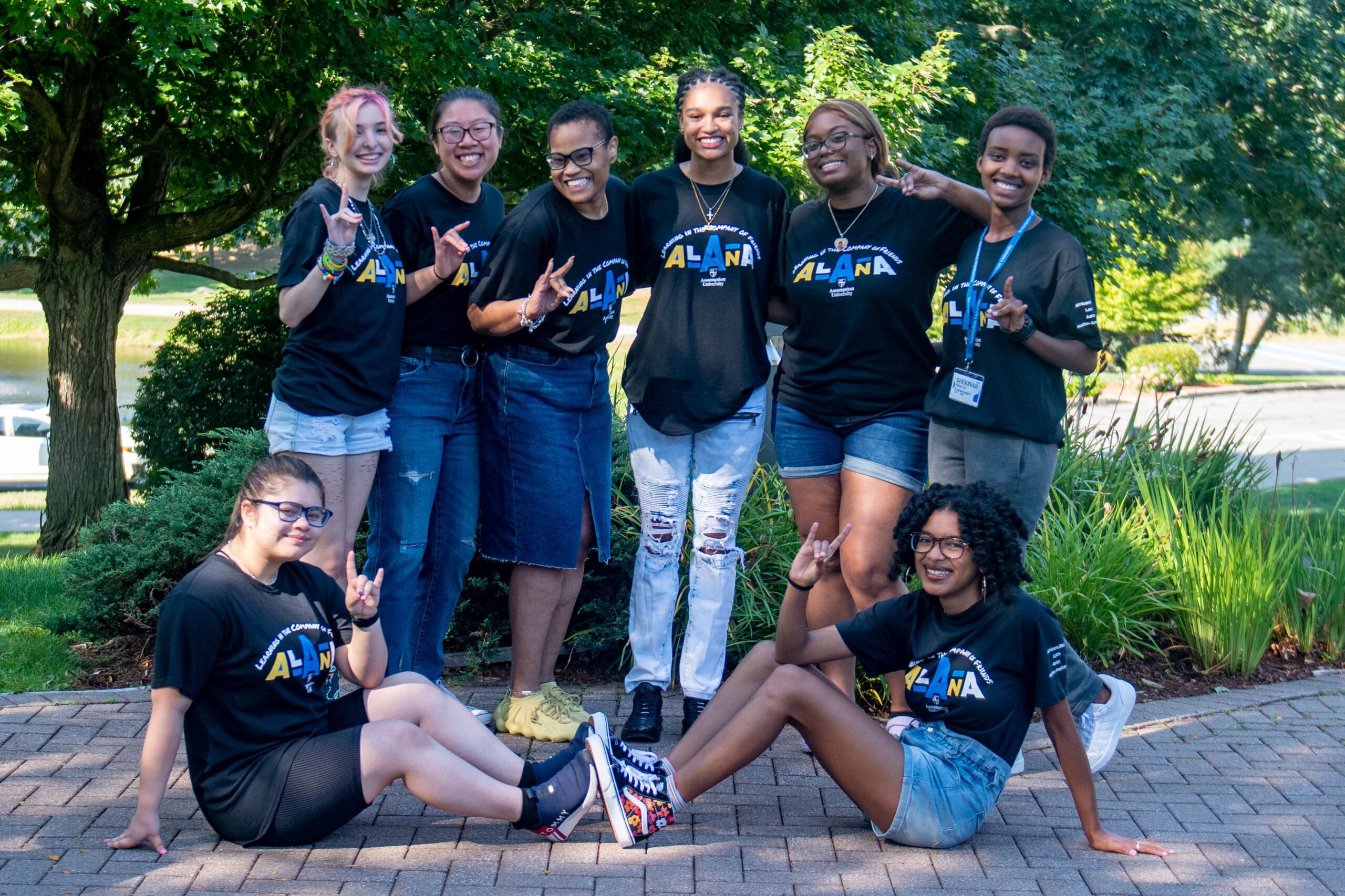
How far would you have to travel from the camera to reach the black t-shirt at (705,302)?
13.8 feet

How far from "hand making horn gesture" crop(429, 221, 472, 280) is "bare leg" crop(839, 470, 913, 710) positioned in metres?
1.44

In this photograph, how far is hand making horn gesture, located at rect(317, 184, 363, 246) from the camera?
12.5ft

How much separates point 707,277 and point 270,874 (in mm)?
2241

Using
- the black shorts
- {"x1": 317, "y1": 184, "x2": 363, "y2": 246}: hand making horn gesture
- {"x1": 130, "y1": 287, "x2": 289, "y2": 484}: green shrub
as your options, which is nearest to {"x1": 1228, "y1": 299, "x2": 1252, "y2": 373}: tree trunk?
{"x1": 130, "y1": 287, "x2": 289, "y2": 484}: green shrub

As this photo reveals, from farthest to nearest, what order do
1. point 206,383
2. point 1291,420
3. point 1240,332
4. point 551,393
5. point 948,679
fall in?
point 1240,332, point 1291,420, point 206,383, point 551,393, point 948,679

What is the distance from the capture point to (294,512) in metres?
3.39

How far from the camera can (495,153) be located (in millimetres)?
4289

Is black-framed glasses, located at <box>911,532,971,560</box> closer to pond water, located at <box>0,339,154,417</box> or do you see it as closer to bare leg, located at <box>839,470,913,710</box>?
bare leg, located at <box>839,470,913,710</box>

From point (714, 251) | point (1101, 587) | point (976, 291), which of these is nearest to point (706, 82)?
point (714, 251)

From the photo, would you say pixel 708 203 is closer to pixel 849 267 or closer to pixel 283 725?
pixel 849 267

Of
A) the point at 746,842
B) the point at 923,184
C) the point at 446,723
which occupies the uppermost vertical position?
the point at 923,184

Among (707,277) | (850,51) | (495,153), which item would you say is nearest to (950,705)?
(707,277)

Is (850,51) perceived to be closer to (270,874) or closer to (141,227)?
(141,227)

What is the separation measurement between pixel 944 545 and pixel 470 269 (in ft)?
6.04
